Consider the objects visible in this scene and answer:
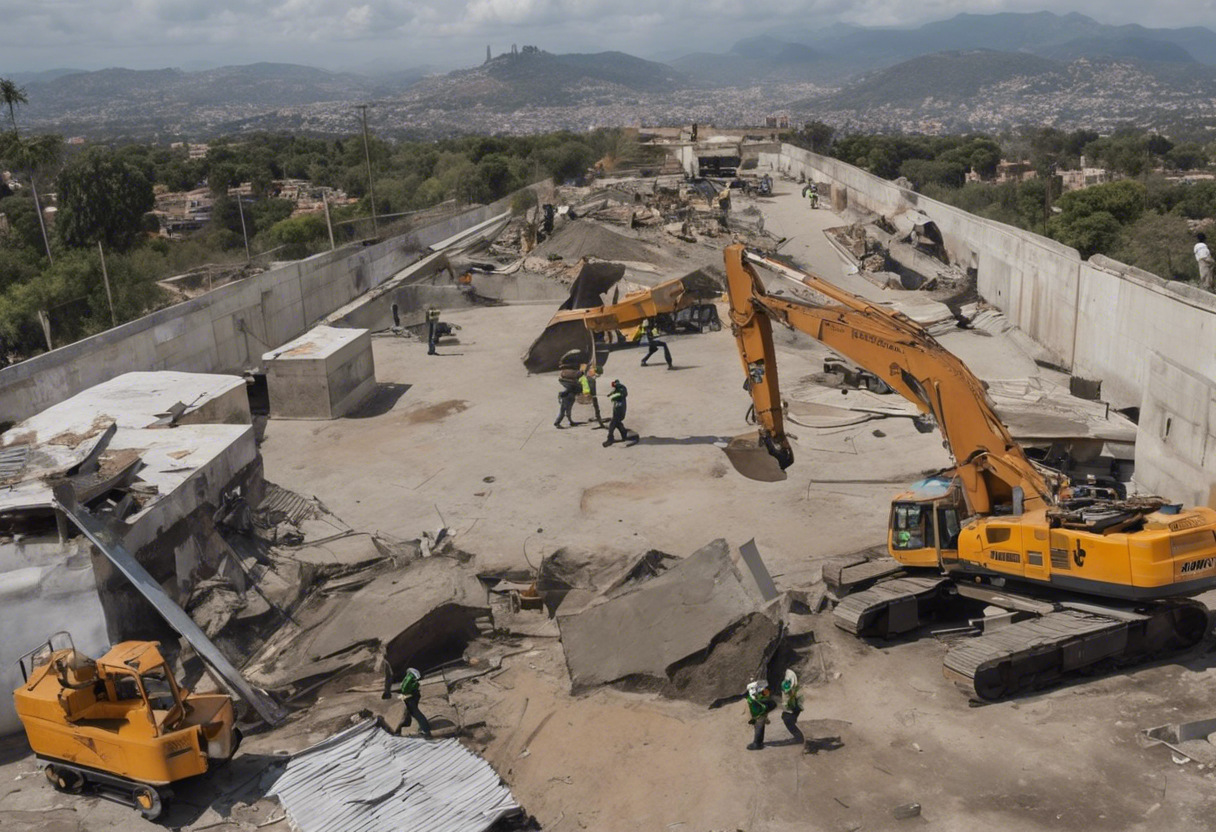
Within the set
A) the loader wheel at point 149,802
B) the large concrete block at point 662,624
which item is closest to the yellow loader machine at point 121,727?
the loader wheel at point 149,802

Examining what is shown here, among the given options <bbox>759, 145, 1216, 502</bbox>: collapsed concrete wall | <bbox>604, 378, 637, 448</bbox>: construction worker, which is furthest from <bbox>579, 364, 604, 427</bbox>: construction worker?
<bbox>759, 145, 1216, 502</bbox>: collapsed concrete wall

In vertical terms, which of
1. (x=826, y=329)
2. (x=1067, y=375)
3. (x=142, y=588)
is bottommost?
(x=1067, y=375)

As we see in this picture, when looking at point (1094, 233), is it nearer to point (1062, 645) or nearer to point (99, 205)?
point (1062, 645)

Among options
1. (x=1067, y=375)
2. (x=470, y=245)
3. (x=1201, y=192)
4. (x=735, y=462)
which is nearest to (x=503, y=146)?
(x=470, y=245)

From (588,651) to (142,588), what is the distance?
485cm

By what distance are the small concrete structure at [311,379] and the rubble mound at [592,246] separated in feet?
38.5

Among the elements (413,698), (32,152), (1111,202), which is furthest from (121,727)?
(32,152)

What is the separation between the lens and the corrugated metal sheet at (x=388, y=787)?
9.34m

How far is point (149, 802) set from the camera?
31.8ft

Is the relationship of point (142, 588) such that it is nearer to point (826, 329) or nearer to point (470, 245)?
point (826, 329)

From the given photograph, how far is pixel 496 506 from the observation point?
17.7m

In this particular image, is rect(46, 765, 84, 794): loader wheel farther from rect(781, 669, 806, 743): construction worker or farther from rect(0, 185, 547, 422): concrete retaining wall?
rect(0, 185, 547, 422): concrete retaining wall

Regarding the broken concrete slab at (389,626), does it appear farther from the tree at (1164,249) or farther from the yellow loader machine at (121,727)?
the tree at (1164,249)

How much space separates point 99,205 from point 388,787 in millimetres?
44812
